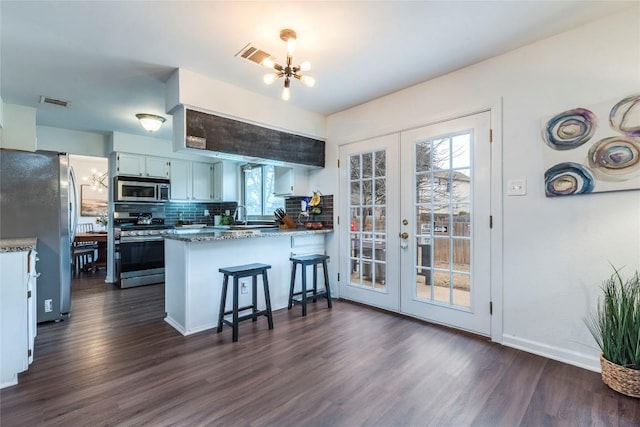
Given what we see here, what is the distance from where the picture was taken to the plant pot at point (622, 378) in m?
1.79

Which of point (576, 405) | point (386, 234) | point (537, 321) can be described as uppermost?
point (386, 234)

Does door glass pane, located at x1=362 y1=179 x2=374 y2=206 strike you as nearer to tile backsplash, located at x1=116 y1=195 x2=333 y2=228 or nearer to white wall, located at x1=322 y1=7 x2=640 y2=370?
tile backsplash, located at x1=116 y1=195 x2=333 y2=228

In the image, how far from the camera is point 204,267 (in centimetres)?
292

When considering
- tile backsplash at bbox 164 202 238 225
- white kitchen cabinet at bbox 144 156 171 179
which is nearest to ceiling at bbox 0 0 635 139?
white kitchen cabinet at bbox 144 156 171 179

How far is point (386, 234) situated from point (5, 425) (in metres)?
3.21

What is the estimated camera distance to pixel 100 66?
9.13 ft

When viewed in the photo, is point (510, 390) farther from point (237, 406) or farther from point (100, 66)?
point (100, 66)

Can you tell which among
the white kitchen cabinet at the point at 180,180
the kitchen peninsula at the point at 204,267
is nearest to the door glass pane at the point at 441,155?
the kitchen peninsula at the point at 204,267

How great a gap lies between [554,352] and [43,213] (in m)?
4.88

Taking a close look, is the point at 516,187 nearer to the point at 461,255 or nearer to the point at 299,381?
the point at 461,255

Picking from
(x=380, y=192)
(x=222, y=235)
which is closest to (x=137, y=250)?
(x=222, y=235)

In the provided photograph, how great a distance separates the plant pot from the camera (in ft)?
5.86

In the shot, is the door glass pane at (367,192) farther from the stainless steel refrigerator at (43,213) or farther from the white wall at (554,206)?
the stainless steel refrigerator at (43,213)

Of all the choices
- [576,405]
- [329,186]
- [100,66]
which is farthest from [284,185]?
[576,405]
